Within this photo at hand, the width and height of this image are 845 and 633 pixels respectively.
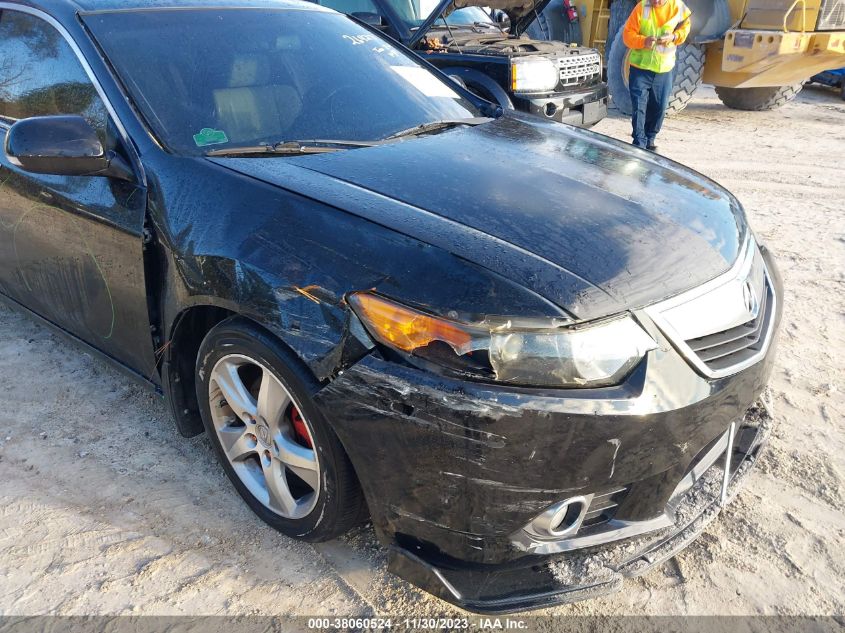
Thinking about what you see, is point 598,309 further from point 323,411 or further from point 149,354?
point 149,354

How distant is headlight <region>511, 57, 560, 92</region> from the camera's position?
21.7 ft

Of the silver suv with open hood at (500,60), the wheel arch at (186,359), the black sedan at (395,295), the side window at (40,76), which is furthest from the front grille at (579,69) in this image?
the wheel arch at (186,359)

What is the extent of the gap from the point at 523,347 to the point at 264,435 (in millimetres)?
951

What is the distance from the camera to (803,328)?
12.4 ft

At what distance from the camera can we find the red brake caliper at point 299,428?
213cm

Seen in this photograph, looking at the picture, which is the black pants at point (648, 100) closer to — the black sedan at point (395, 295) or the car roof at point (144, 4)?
the black sedan at point (395, 295)

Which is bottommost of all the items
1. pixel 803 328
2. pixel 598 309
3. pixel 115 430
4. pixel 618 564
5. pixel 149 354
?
pixel 803 328

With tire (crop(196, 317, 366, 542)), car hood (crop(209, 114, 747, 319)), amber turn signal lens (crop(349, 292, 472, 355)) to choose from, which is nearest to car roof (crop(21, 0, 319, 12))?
car hood (crop(209, 114, 747, 319))

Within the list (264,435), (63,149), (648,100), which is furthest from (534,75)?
(264,435)

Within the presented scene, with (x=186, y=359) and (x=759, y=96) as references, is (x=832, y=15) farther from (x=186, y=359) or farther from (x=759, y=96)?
(x=186, y=359)

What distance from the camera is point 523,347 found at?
174 centimetres

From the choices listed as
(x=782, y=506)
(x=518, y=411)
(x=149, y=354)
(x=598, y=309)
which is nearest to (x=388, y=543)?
(x=518, y=411)

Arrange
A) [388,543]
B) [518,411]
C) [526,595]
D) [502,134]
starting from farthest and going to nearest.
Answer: [502,134], [388,543], [526,595], [518,411]

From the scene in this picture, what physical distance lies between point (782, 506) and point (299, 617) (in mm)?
1696
